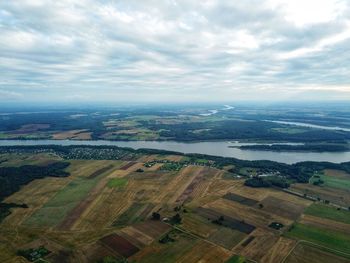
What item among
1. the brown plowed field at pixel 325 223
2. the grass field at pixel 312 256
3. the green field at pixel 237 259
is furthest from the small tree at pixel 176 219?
the brown plowed field at pixel 325 223

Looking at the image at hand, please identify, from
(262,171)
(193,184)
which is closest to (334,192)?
(262,171)

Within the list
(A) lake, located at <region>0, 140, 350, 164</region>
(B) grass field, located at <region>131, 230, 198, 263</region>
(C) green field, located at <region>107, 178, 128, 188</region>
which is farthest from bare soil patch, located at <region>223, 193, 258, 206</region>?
(A) lake, located at <region>0, 140, 350, 164</region>

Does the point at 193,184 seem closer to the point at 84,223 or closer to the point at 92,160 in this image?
the point at 84,223

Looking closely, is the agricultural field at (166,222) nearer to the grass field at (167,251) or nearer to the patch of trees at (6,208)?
the grass field at (167,251)

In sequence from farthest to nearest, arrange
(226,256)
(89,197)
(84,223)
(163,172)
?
(163,172)
(89,197)
(84,223)
(226,256)

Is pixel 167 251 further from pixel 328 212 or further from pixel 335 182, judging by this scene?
pixel 335 182

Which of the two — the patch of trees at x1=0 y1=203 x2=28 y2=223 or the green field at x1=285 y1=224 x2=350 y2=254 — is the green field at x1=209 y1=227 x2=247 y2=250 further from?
the patch of trees at x1=0 y1=203 x2=28 y2=223
